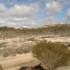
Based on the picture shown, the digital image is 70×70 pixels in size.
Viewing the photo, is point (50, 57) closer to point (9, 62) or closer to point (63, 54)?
point (63, 54)

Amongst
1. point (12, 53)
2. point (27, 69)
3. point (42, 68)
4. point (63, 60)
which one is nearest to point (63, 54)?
point (63, 60)

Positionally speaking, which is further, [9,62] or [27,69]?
[9,62]

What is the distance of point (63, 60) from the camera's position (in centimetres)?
2147

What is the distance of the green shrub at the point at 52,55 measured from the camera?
2106 cm

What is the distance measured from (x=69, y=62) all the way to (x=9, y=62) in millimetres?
5105

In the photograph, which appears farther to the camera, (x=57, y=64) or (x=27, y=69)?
(x=57, y=64)

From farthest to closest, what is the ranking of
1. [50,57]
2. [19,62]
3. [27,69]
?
[19,62] < [50,57] < [27,69]

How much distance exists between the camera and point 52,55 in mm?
21016

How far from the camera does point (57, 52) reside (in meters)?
21.2

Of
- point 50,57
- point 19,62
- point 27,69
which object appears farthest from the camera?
point 19,62

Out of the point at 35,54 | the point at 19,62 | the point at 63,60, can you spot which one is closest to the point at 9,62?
the point at 19,62

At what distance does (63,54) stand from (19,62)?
A: 456cm

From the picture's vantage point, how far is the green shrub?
21062 millimetres

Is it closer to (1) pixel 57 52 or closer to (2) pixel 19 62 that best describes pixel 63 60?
(1) pixel 57 52
